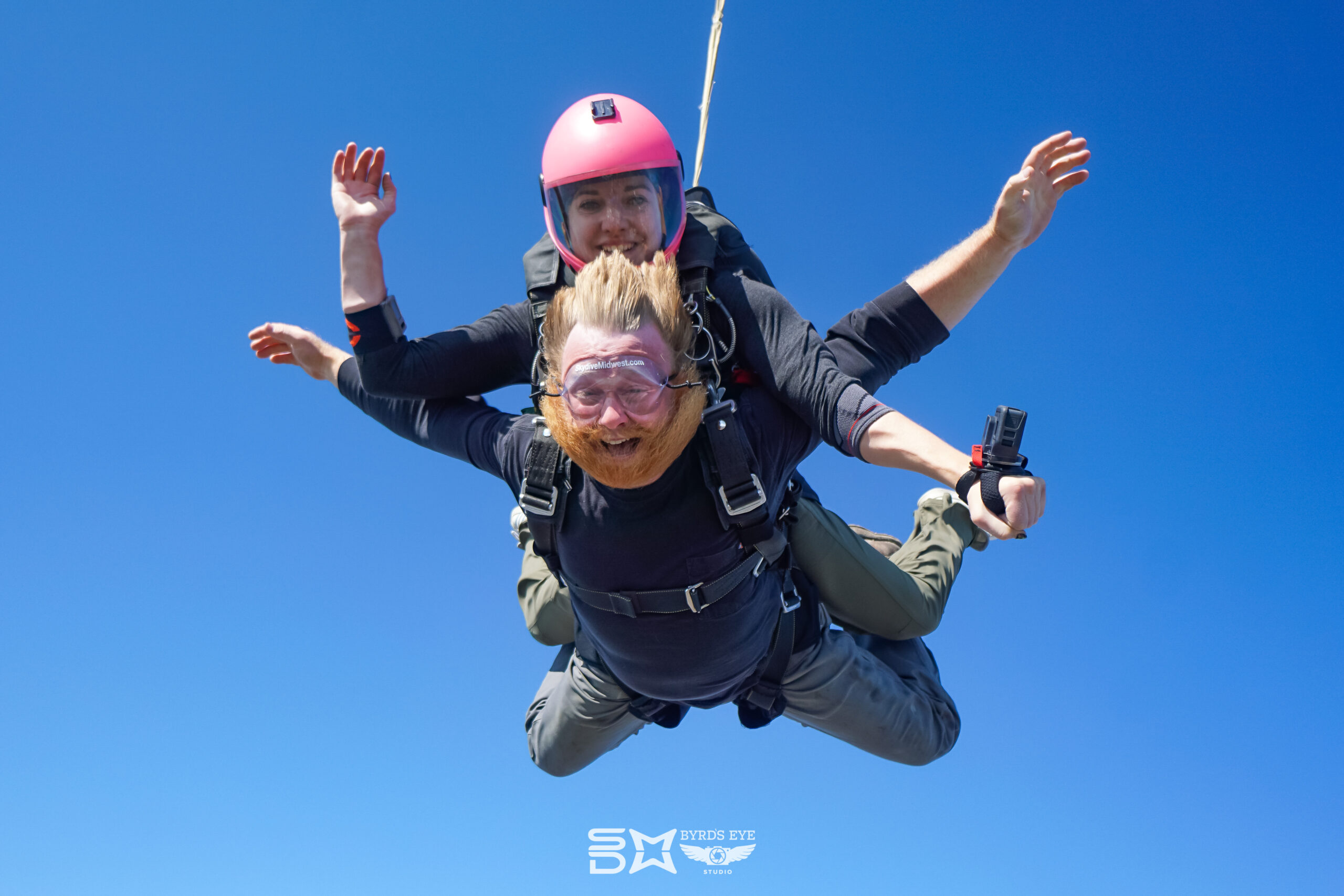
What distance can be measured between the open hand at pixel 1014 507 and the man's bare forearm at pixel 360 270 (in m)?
2.42

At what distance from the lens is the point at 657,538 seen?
384 cm

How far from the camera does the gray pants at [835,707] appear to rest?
5.01m

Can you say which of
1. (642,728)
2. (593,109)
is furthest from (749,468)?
(642,728)

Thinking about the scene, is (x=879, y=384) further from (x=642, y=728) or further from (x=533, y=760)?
(x=533, y=760)

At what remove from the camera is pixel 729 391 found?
4.12 meters

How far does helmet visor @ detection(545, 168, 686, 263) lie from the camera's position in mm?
4047

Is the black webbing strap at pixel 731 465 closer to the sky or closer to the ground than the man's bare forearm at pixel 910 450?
closer to the sky

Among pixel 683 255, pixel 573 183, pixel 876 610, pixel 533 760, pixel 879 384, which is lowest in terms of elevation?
pixel 533 760

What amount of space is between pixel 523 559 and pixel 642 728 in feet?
3.73

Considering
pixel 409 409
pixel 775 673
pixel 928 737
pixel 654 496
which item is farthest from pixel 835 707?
pixel 409 409

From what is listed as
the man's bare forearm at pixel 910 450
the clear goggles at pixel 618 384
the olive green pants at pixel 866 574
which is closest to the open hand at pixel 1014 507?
the man's bare forearm at pixel 910 450

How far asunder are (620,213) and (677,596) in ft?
4.92

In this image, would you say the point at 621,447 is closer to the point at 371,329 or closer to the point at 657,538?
the point at 657,538

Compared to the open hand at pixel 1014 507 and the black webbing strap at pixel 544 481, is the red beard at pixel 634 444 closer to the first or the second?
the black webbing strap at pixel 544 481
